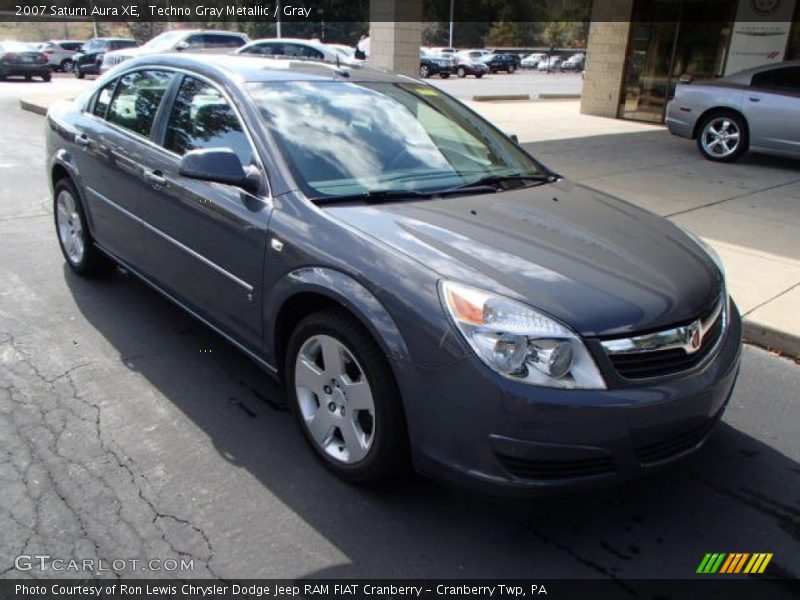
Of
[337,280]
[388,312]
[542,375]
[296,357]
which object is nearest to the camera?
[542,375]

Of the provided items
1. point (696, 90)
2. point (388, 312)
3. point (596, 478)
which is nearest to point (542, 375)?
point (596, 478)

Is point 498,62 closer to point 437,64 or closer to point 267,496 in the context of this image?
point 437,64

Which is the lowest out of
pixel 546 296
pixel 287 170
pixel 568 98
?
pixel 568 98

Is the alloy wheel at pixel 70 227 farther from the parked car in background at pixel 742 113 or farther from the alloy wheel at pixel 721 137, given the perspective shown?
the alloy wheel at pixel 721 137

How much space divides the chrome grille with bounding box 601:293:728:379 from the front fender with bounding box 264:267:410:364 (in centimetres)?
75

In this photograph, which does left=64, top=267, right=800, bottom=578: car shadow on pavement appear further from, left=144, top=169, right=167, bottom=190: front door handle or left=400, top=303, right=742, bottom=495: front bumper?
left=144, top=169, right=167, bottom=190: front door handle

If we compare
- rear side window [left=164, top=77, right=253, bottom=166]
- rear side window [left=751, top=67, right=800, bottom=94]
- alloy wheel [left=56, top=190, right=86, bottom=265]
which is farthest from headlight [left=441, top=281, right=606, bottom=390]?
rear side window [left=751, top=67, right=800, bottom=94]

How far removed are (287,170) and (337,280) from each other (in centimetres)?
69

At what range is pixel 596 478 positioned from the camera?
2371 mm

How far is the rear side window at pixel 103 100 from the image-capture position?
470 centimetres

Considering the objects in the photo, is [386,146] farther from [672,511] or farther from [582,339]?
[672,511]

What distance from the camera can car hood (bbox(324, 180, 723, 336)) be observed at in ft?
8.03

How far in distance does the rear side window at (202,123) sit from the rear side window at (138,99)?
267mm

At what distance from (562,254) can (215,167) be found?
5.14 feet
